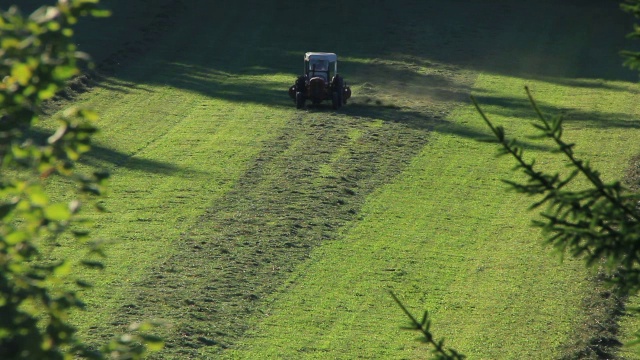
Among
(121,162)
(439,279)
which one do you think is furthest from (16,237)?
(121,162)

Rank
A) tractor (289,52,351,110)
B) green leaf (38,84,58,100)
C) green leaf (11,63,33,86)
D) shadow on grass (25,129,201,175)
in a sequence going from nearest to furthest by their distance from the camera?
1. green leaf (11,63,33,86)
2. green leaf (38,84,58,100)
3. shadow on grass (25,129,201,175)
4. tractor (289,52,351,110)

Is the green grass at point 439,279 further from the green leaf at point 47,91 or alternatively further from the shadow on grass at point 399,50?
the green leaf at point 47,91

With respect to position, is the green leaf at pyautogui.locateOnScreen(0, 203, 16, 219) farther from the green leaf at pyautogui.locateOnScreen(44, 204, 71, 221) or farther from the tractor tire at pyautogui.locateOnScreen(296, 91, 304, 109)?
the tractor tire at pyautogui.locateOnScreen(296, 91, 304, 109)

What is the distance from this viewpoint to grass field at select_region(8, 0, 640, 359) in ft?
49.6

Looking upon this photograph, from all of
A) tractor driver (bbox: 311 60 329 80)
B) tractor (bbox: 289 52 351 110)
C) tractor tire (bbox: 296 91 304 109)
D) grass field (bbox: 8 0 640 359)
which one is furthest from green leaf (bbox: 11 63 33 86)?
tractor driver (bbox: 311 60 329 80)

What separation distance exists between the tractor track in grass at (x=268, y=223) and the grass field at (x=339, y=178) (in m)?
0.06

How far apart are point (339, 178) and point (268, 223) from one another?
3569 millimetres

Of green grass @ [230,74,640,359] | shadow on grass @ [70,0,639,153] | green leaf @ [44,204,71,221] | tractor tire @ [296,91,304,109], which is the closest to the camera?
green leaf @ [44,204,71,221]

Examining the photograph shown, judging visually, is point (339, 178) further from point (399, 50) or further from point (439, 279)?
point (399, 50)

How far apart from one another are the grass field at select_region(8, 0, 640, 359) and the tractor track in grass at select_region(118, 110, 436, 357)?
0.06m

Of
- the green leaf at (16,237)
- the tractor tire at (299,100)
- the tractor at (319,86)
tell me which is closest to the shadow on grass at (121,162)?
the tractor tire at (299,100)

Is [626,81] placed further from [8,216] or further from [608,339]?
[8,216]

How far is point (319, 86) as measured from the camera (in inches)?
1111

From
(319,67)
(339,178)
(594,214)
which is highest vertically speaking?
(594,214)
